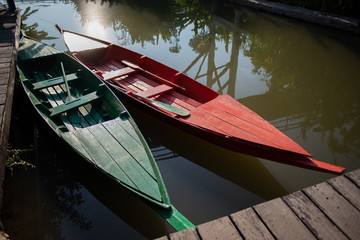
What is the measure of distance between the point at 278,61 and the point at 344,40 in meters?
3.26

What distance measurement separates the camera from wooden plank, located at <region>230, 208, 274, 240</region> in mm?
2191

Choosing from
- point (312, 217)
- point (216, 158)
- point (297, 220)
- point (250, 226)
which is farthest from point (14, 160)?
point (312, 217)

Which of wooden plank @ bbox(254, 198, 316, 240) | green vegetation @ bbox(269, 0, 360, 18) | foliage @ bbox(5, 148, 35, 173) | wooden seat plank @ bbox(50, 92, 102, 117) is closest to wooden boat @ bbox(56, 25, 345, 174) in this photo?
wooden seat plank @ bbox(50, 92, 102, 117)

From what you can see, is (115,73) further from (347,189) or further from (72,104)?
(347,189)

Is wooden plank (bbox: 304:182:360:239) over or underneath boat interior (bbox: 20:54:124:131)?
over

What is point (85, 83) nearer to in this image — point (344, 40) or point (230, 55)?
point (230, 55)

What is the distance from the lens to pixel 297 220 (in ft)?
7.59

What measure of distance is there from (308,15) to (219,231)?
37.1ft

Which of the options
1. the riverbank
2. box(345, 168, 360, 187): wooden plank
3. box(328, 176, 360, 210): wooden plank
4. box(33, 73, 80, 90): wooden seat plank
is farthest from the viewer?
the riverbank

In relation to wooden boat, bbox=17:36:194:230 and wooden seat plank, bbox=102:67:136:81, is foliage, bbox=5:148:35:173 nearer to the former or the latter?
wooden boat, bbox=17:36:194:230

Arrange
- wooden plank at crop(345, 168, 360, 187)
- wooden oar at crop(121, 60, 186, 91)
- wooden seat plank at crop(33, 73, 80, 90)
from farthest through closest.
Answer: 1. wooden oar at crop(121, 60, 186, 91)
2. wooden seat plank at crop(33, 73, 80, 90)
3. wooden plank at crop(345, 168, 360, 187)

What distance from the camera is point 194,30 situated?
34.6 feet

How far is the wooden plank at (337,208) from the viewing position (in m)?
2.24

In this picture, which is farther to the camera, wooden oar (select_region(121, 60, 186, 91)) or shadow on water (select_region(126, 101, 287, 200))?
wooden oar (select_region(121, 60, 186, 91))
